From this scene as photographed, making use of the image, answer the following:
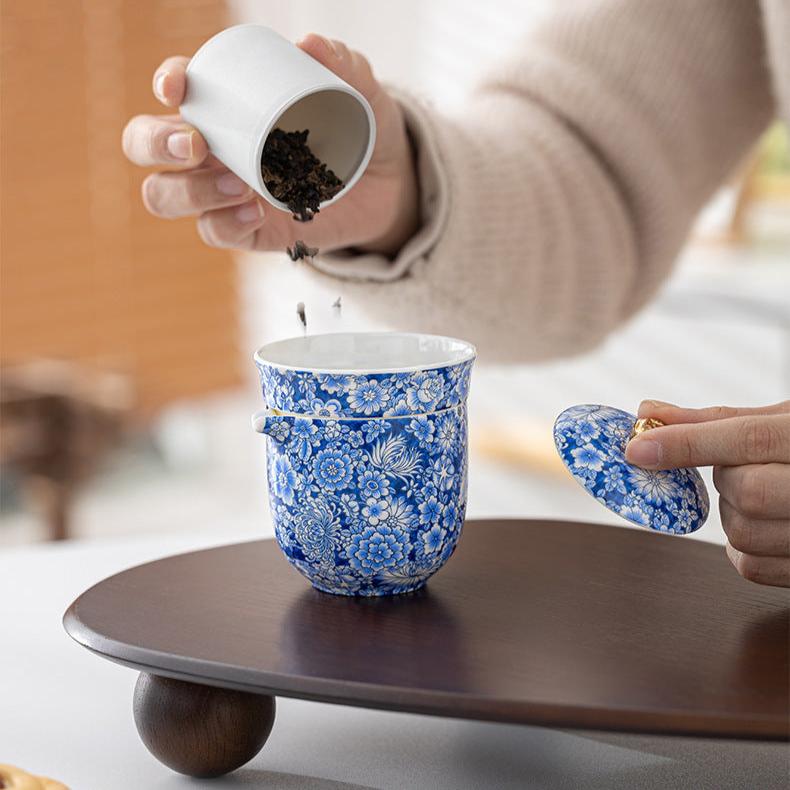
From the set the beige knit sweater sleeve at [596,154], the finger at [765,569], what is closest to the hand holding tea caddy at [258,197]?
the beige knit sweater sleeve at [596,154]

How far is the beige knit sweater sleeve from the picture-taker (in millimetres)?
1368

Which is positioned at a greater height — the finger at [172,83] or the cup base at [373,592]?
the finger at [172,83]

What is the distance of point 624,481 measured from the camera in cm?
84

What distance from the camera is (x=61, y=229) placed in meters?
3.11

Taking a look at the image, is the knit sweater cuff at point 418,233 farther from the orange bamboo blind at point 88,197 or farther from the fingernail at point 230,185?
the orange bamboo blind at point 88,197

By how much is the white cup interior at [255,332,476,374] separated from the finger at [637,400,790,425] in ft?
0.49

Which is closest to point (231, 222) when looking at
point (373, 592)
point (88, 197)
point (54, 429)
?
point (373, 592)

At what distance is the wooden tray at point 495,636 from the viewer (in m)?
0.69

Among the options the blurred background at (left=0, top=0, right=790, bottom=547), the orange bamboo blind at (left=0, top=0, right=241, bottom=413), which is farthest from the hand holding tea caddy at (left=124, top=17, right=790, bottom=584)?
the orange bamboo blind at (left=0, top=0, right=241, bottom=413)

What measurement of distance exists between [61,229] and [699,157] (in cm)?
202

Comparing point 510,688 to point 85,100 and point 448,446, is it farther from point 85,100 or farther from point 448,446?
point 85,100

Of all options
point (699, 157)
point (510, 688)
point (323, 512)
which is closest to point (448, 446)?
point (323, 512)

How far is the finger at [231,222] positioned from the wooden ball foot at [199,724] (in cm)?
43

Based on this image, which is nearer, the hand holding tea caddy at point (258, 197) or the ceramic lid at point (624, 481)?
the ceramic lid at point (624, 481)
